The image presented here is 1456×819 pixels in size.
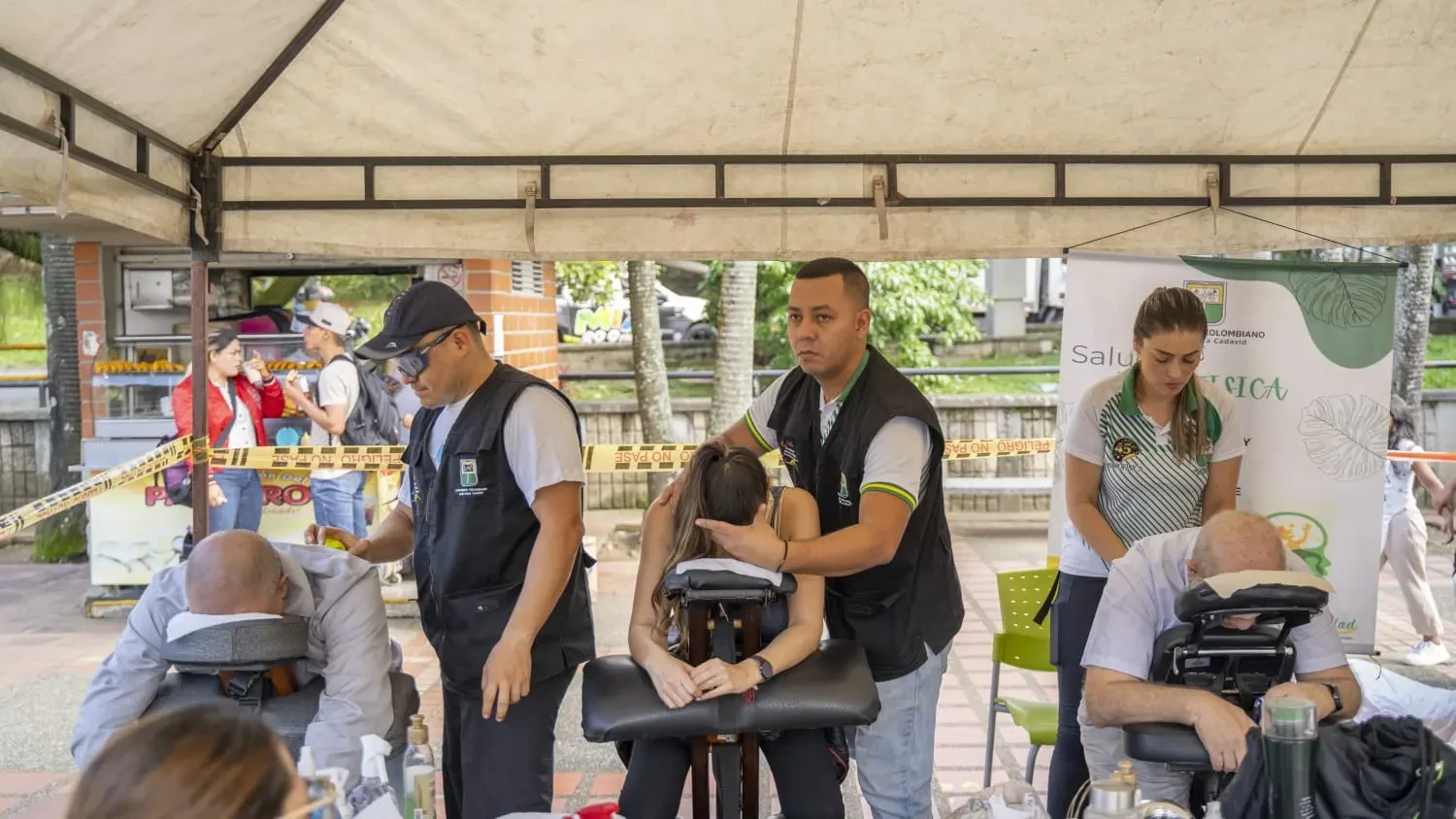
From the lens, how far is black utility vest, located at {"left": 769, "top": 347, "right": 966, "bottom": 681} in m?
2.81

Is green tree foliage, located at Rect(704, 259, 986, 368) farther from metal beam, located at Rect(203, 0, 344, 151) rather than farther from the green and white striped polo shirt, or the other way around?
metal beam, located at Rect(203, 0, 344, 151)

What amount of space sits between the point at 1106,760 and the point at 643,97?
207cm

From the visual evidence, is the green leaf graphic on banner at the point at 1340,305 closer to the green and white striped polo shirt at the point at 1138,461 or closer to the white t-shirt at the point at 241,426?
the green and white striped polo shirt at the point at 1138,461

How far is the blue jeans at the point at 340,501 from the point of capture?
6750 millimetres

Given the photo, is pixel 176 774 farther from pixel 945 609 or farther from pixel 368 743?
pixel 945 609

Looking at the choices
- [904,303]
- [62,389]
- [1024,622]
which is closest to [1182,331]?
[1024,622]

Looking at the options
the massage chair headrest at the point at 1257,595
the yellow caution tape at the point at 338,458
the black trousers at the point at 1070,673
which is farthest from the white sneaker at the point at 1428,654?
the massage chair headrest at the point at 1257,595

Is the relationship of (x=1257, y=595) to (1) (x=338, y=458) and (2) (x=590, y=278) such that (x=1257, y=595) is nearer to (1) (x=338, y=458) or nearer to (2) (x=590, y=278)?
(1) (x=338, y=458)

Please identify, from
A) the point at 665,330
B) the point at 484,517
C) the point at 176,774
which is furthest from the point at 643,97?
the point at 665,330

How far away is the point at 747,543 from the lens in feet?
8.10

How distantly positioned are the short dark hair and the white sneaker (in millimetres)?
4458

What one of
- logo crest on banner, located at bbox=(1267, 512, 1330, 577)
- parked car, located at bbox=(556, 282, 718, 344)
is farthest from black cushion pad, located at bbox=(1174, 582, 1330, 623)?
parked car, located at bbox=(556, 282, 718, 344)

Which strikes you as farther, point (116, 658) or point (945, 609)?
point (945, 609)

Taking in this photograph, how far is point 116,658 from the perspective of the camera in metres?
2.50
